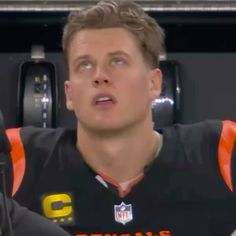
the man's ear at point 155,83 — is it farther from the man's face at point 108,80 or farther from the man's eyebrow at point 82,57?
the man's eyebrow at point 82,57

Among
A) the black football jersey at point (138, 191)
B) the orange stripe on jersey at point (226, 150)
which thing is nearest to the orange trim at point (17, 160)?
the black football jersey at point (138, 191)

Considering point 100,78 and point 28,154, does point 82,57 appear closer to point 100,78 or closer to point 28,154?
point 100,78

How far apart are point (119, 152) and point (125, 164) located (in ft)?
0.08

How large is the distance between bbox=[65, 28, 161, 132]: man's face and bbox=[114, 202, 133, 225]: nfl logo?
0.12 m

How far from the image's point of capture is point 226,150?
112cm

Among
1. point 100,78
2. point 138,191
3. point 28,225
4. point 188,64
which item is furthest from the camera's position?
point 188,64

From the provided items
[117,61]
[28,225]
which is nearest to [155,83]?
Result: [117,61]

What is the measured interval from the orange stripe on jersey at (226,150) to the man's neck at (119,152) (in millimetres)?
100

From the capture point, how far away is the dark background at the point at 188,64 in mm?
1456

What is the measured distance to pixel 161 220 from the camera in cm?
107

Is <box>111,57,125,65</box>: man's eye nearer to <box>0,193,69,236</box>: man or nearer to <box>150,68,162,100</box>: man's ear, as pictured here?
<box>150,68,162,100</box>: man's ear

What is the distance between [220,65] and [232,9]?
0.27m

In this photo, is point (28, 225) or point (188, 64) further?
point (188, 64)

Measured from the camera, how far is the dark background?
1456 millimetres
